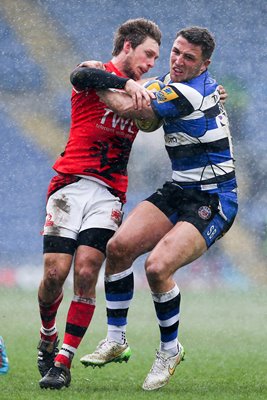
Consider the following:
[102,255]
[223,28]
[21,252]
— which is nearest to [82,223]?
[102,255]

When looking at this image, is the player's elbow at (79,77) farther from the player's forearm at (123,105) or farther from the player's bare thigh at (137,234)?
the player's bare thigh at (137,234)

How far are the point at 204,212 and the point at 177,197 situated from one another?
237 millimetres

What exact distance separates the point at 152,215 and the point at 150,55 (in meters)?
1.12

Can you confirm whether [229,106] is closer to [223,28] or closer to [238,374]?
[223,28]

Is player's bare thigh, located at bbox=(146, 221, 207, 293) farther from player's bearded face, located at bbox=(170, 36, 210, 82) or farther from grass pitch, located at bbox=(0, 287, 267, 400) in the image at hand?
player's bearded face, located at bbox=(170, 36, 210, 82)

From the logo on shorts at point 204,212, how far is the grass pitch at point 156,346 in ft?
3.29

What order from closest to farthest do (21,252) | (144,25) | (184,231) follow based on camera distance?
(184,231) → (144,25) → (21,252)

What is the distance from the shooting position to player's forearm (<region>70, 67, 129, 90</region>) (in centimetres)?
589

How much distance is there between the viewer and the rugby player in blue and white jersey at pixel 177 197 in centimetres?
570

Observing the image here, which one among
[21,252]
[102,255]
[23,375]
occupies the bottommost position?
[21,252]

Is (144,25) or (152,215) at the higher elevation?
(144,25)

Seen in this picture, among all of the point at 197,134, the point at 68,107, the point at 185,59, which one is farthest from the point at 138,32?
the point at 68,107

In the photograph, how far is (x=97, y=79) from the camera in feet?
19.4

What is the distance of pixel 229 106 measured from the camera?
64.5 ft
